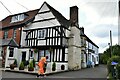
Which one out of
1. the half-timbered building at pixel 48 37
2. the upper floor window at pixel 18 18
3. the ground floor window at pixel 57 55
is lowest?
the ground floor window at pixel 57 55

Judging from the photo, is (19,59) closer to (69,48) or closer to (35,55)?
(35,55)

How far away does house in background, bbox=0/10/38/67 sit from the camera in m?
24.4

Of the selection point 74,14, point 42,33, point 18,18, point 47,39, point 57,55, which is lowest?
point 57,55

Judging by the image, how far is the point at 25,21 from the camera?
27.2 m

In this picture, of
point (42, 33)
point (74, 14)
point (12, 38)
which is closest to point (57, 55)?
point (42, 33)

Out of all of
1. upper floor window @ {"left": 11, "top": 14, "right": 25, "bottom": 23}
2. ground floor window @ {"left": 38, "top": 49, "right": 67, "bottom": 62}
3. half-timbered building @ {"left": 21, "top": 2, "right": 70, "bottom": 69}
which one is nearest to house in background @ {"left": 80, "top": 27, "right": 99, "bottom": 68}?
half-timbered building @ {"left": 21, "top": 2, "right": 70, "bottom": 69}

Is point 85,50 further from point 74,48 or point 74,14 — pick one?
point 74,48

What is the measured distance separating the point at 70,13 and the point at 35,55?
9.51m

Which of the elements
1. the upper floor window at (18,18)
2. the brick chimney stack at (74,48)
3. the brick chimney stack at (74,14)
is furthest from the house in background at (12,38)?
the brick chimney stack at (74,48)

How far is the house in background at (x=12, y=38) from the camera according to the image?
80.1 feet

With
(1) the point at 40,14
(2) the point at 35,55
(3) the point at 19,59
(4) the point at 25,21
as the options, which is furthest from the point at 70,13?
(3) the point at 19,59

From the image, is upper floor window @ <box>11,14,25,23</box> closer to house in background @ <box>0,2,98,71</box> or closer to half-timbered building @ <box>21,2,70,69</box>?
house in background @ <box>0,2,98,71</box>

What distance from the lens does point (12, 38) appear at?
27.1m

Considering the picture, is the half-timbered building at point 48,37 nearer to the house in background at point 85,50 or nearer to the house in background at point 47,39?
the house in background at point 47,39
